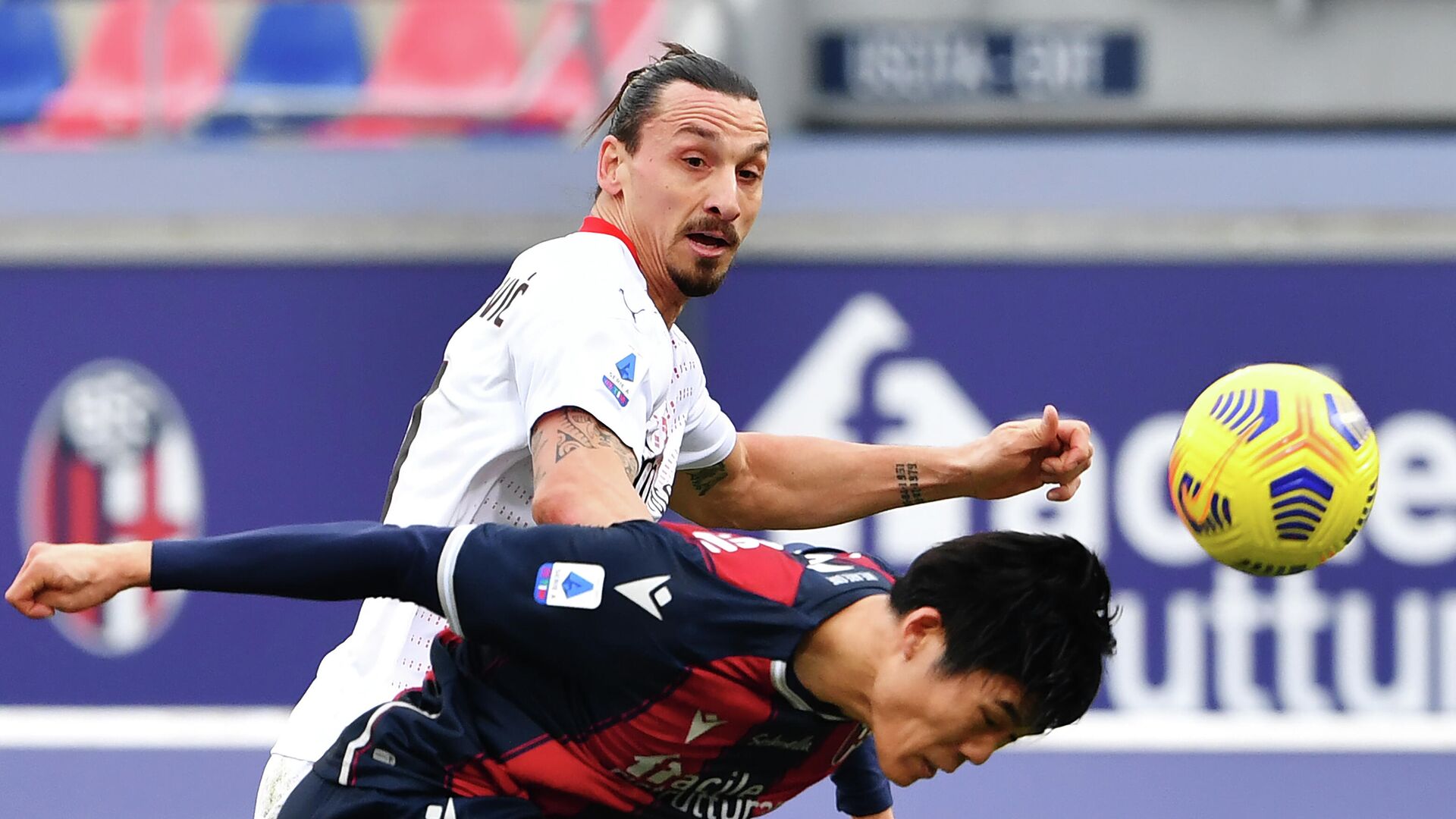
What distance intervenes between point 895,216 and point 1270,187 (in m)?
1.36

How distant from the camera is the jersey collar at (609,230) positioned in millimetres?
3621

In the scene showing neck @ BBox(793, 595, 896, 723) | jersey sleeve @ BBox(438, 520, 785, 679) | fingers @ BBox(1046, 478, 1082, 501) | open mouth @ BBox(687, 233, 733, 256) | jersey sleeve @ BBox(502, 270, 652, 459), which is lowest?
neck @ BBox(793, 595, 896, 723)

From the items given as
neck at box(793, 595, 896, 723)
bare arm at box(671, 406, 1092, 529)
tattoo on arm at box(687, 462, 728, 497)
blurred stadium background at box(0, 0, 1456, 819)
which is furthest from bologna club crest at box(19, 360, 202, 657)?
neck at box(793, 595, 896, 723)

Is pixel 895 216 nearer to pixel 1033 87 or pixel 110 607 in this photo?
pixel 1033 87

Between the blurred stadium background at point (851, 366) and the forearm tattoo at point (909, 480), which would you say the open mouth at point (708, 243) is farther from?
the blurred stadium background at point (851, 366)

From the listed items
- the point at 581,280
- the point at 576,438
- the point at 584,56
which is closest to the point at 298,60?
the point at 584,56

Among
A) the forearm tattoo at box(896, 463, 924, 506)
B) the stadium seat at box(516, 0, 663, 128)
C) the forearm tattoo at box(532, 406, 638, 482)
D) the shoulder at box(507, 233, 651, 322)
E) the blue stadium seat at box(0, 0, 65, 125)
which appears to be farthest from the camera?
the blue stadium seat at box(0, 0, 65, 125)

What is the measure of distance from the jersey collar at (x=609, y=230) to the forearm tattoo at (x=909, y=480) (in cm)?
73

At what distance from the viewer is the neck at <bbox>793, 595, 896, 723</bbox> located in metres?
2.70

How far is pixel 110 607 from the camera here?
7.07 metres

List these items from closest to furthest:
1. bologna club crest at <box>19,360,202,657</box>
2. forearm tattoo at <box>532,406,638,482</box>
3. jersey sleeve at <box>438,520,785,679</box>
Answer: jersey sleeve at <box>438,520,785,679</box>, forearm tattoo at <box>532,406,638,482</box>, bologna club crest at <box>19,360,202,657</box>

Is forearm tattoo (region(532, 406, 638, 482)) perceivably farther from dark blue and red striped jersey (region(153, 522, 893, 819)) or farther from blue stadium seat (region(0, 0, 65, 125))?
blue stadium seat (region(0, 0, 65, 125))

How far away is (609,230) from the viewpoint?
3646 mm

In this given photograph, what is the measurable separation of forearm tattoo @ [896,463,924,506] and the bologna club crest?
3844 millimetres
